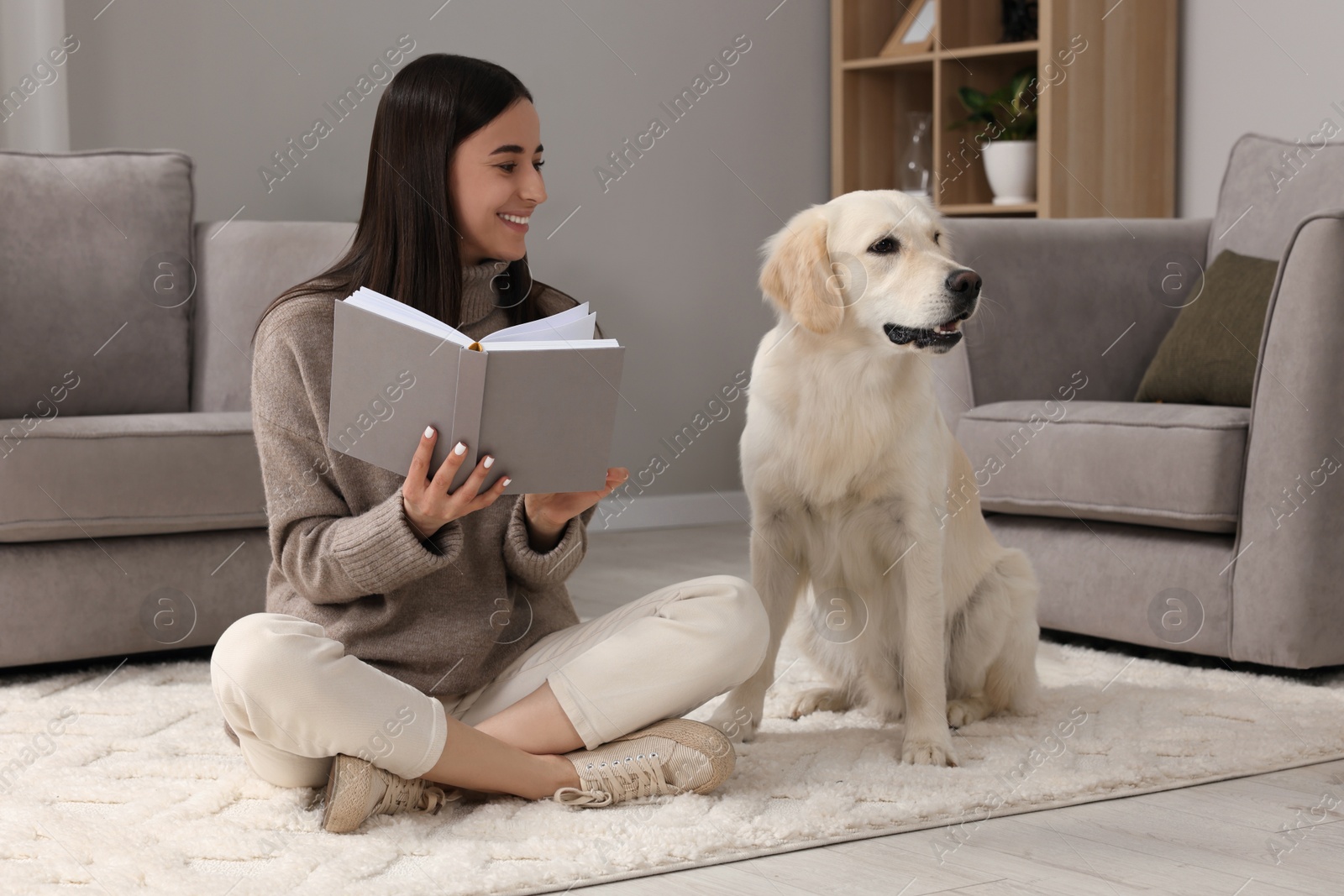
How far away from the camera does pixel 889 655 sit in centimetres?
191

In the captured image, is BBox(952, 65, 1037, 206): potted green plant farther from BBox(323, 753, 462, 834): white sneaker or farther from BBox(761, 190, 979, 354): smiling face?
BBox(323, 753, 462, 834): white sneaker

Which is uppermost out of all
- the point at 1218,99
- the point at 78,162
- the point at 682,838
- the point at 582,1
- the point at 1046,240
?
the point at 582,1

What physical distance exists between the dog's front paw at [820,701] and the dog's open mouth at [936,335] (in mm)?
612

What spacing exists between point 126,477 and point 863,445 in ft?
4.23

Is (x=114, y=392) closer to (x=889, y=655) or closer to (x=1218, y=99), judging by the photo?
(x=889, y=655)

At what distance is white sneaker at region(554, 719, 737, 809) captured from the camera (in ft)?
4.98

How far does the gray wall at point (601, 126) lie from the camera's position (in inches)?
132

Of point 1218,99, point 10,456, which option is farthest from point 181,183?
point 1218,99

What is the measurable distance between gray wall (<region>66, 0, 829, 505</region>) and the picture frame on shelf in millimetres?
315

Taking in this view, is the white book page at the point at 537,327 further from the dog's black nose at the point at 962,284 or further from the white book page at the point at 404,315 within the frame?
A: the dog's black nose at the point at 962,284

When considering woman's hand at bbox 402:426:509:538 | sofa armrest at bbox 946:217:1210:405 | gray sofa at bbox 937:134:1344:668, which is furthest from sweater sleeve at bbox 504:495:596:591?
sofa armrest at bbox 946:217:1210:405

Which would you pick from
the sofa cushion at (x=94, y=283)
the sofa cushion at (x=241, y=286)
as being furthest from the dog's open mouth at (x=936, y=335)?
the sofa cushion at (x=94, y=283)

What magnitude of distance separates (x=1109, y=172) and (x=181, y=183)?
8.90 ft

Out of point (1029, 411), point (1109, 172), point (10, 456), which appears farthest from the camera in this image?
point (1109, 172)
